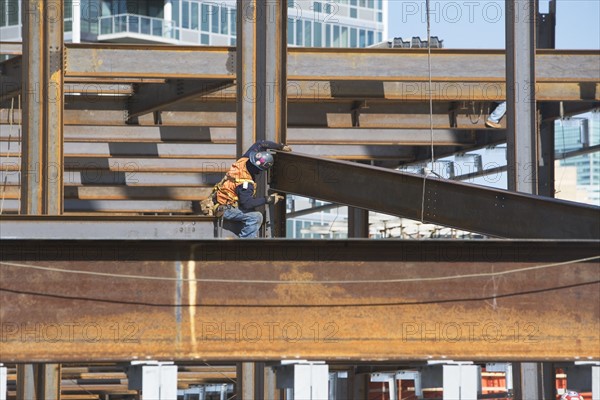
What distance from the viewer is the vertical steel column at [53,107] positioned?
585 inches

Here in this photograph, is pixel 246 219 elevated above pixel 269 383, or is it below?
above

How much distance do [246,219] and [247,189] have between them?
0.32 metres

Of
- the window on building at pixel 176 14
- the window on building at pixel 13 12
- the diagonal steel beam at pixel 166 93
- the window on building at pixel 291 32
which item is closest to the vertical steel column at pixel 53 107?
the diagonal steel beam at pixel 166 93

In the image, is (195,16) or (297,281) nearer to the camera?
(297,281)

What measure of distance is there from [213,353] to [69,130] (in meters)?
16.0

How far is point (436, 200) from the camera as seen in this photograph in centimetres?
1173

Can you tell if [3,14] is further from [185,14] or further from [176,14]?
[185,14]

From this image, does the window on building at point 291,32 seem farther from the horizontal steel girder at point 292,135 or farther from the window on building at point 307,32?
the horizontal steel girder at point 292,135

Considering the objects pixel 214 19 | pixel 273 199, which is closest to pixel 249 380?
pixel 273 199

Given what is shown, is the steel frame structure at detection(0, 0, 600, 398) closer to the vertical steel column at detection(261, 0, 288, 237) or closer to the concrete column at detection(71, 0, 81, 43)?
the vertical steel column at detection(261, 0, 288, 237)

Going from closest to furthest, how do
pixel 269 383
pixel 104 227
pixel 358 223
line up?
1. pixel 104 227
2. pixel 269 383
3. pixel 358 223

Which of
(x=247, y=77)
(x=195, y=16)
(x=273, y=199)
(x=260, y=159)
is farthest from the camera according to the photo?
(x=195, y=16)

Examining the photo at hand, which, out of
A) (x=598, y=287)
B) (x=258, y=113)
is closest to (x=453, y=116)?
(x=258, y=113)

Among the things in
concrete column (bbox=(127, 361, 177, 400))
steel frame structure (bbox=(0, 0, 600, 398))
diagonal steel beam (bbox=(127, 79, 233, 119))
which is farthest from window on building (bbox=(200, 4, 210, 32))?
concrete column (bbox=(127, 361, 177, 400))
